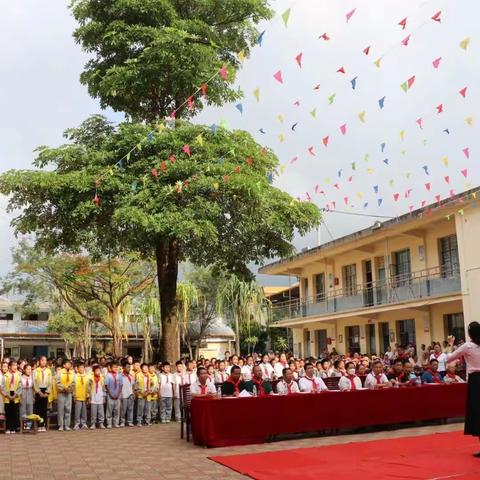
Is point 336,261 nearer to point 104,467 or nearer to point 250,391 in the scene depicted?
point 250,391

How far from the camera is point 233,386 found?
1155 cm

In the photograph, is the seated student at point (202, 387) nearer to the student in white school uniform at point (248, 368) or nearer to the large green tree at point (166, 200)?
the student in white school uniform at point (248, 368)

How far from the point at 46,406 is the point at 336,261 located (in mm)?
17980

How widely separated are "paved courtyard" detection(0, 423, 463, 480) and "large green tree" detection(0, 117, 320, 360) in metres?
4.70

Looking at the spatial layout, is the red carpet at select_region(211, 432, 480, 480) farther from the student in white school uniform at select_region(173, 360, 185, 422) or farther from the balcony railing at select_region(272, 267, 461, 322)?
the balcony railing at select_region(272, 267, 461, 322)

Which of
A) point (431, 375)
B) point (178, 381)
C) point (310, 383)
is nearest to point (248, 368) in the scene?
point (178, 381)

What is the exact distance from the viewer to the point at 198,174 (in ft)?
49.9

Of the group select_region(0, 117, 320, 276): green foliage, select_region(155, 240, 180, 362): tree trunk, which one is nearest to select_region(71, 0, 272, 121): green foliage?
select_region(0, 117, 320, 276): green foliage

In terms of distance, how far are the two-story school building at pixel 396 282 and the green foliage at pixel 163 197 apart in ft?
20.4

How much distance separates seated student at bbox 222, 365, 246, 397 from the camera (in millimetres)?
11469

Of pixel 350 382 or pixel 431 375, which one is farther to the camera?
pixel 431 375

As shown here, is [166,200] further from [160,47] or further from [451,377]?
[451,377]

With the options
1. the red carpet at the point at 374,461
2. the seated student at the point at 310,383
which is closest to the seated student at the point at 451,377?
the seated student at the point at 310,383

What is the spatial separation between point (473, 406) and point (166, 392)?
7959 mm
